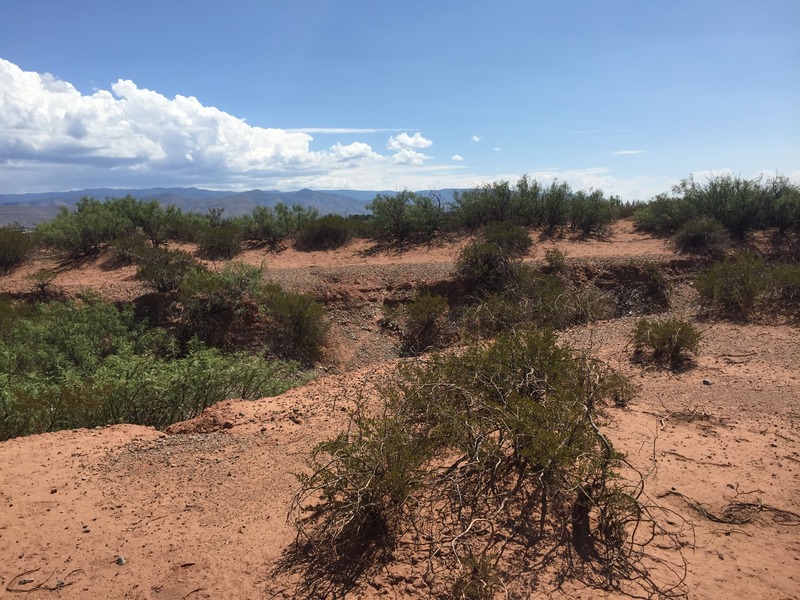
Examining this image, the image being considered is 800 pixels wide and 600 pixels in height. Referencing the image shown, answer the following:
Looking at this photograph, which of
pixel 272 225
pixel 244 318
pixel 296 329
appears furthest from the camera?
pixel 272 225

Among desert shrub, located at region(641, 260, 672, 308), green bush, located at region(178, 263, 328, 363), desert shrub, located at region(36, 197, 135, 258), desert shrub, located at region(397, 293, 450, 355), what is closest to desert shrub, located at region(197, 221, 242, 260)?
desert shrub, located at region(36, 197, 135, 258)

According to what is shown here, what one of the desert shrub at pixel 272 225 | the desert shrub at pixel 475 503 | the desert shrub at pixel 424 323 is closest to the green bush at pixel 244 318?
the desert shrub at pixel 424 323

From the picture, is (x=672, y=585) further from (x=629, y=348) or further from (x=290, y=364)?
(x=290, y=364)

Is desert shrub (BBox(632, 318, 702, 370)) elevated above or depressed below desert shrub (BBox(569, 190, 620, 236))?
below

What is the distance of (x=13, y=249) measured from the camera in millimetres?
17859

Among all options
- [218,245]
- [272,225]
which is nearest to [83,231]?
[218,245]

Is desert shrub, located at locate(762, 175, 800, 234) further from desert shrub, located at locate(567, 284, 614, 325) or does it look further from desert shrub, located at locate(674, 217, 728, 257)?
desert shrub, located at locate(567, 284, 614, 325)

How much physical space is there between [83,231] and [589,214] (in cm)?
2095

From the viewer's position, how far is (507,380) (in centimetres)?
546

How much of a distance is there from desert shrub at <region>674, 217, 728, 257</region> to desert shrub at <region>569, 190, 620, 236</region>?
375cm

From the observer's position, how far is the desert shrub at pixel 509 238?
1758cm

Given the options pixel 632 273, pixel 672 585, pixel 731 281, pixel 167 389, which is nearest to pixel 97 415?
pixel 167 389

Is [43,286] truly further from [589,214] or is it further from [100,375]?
[589,214]

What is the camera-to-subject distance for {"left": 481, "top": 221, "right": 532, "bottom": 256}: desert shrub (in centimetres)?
1758
